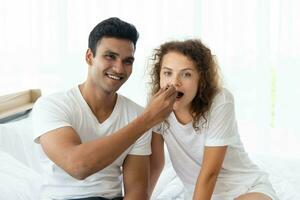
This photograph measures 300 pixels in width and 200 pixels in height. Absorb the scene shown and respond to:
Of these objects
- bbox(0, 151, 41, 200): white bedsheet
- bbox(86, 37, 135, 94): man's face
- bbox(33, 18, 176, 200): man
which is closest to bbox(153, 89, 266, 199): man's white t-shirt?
bbox(33, 18, 176, 200): man

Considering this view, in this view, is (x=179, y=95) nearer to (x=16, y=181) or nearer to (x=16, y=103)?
(x=16, y=181)

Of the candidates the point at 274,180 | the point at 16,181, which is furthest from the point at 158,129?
the point at 274,180

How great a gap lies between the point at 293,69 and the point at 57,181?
1837 millimetres

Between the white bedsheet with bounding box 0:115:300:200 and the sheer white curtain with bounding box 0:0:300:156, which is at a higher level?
the sheer white curtain with bounding box 0:0:300:156

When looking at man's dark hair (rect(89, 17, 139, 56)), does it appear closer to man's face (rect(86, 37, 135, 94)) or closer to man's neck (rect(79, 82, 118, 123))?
man's face (rect(86, 37, 135, 94))

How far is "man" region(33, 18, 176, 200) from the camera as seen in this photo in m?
1.33

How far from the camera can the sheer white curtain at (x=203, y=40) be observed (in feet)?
8.97

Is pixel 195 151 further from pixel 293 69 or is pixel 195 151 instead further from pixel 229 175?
pixel 293 69

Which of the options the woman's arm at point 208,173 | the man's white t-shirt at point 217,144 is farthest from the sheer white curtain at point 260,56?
the woman's arm at point 208,173

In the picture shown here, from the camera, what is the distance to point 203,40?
274 cm

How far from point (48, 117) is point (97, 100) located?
0.65ft

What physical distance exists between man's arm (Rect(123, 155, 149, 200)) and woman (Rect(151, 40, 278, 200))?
4.4 inches

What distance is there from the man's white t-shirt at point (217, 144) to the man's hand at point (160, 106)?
0.16 m

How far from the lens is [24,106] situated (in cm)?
252
